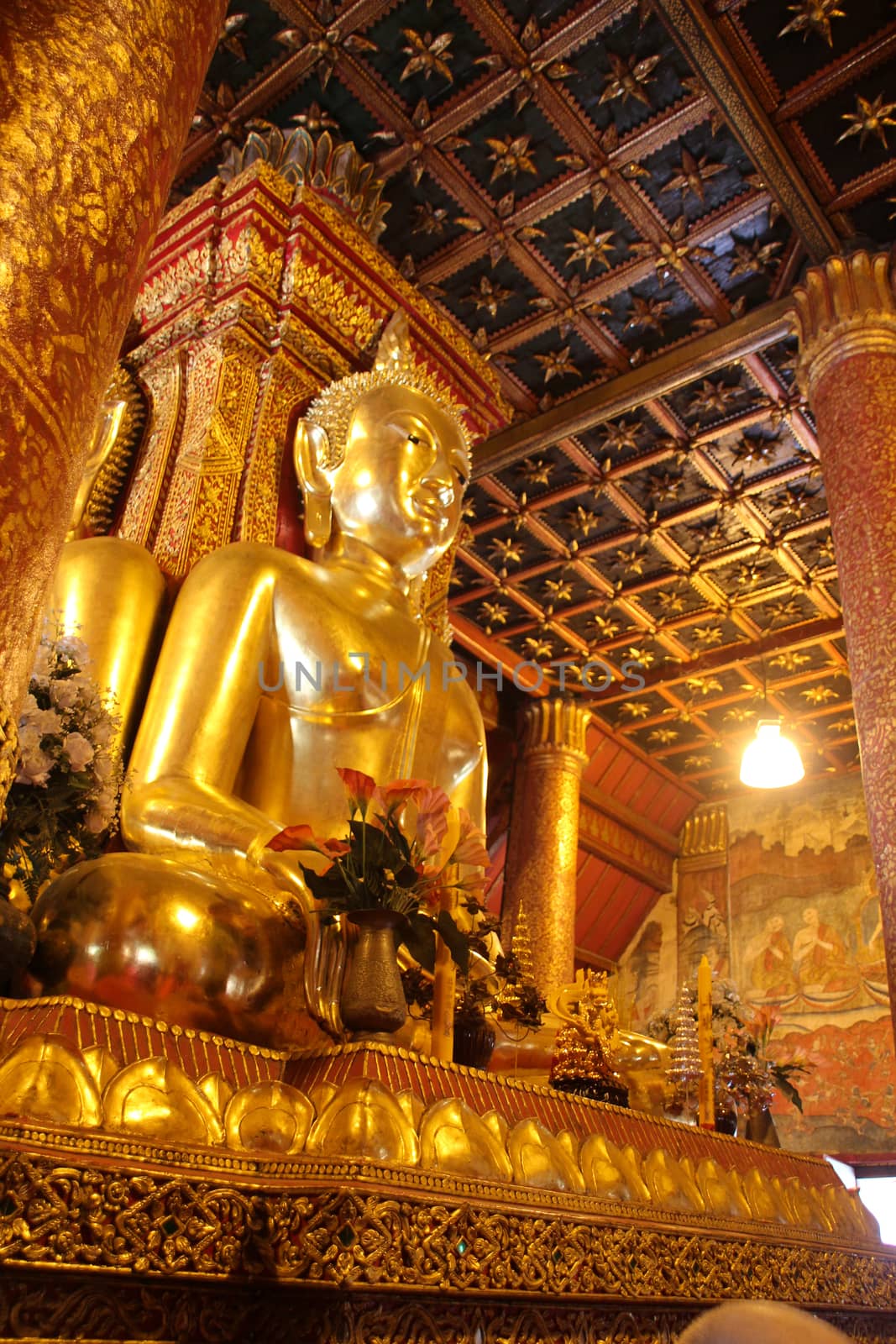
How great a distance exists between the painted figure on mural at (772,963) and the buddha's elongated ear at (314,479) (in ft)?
27.7

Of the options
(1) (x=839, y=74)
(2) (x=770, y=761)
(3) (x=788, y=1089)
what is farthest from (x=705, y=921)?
(1) (x=839, y=74)

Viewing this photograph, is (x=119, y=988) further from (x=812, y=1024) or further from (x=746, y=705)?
(x=812, y=1024)

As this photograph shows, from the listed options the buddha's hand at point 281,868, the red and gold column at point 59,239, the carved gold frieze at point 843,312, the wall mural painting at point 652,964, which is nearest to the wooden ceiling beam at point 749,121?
the carved gold frieze at point 843,312

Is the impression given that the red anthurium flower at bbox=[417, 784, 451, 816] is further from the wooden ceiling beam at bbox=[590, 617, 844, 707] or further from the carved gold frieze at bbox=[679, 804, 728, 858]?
the carved gold frieze at bbox=[679, 804, 728, 858]

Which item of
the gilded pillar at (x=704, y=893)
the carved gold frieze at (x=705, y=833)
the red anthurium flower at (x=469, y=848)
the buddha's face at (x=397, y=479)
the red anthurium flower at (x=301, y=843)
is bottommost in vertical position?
the red anthurium flower at (x=301, y=843)

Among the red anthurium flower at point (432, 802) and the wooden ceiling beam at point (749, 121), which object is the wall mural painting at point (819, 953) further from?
the red anthurium flower at point (432, 802)

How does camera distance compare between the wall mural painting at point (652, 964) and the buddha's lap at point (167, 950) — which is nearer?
the buddha's lap at point (167, 950)

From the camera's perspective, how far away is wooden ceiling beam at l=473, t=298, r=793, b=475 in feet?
19.5

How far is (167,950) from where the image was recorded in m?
1.86

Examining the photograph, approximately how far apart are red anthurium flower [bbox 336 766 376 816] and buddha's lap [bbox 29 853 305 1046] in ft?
0.87

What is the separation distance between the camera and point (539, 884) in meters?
8.91

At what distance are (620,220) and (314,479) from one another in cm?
290

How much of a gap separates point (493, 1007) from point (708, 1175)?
56 cm

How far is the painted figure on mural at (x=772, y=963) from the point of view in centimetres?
1049
